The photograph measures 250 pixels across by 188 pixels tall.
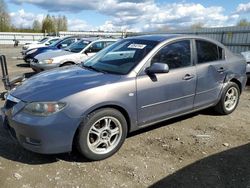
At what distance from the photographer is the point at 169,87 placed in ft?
14.6

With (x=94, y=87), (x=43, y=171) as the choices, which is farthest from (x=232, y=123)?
(x=43, y=171)

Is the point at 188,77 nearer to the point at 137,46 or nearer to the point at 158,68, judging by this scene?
the point at 158,68

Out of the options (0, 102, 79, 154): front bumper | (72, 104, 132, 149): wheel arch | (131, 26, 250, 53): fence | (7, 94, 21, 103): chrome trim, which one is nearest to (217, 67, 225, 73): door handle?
(72, 104, 132, 149): wheel arch

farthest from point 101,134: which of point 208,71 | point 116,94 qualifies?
point 208,71

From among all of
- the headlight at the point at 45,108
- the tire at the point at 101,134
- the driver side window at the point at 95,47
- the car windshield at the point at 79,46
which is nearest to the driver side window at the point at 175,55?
the tire at the point at 101,134

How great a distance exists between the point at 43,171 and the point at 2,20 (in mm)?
69071

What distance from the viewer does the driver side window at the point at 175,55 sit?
4502mm

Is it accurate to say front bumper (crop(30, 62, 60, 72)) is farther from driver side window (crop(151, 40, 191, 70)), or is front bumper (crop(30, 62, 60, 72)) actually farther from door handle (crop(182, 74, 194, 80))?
door handle (crop(182, 74, 194, 80))

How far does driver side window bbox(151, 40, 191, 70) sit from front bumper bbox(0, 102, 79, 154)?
1665mm

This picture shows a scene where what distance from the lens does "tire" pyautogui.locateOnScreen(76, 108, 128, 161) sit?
3670 mm

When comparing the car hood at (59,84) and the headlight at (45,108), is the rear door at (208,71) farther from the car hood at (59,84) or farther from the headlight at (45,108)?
the headlight at (45,108)

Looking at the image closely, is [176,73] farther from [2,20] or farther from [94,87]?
[2,20]

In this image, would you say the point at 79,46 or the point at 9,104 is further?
the point at 79,46

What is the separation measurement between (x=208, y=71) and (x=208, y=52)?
411 millimetres
